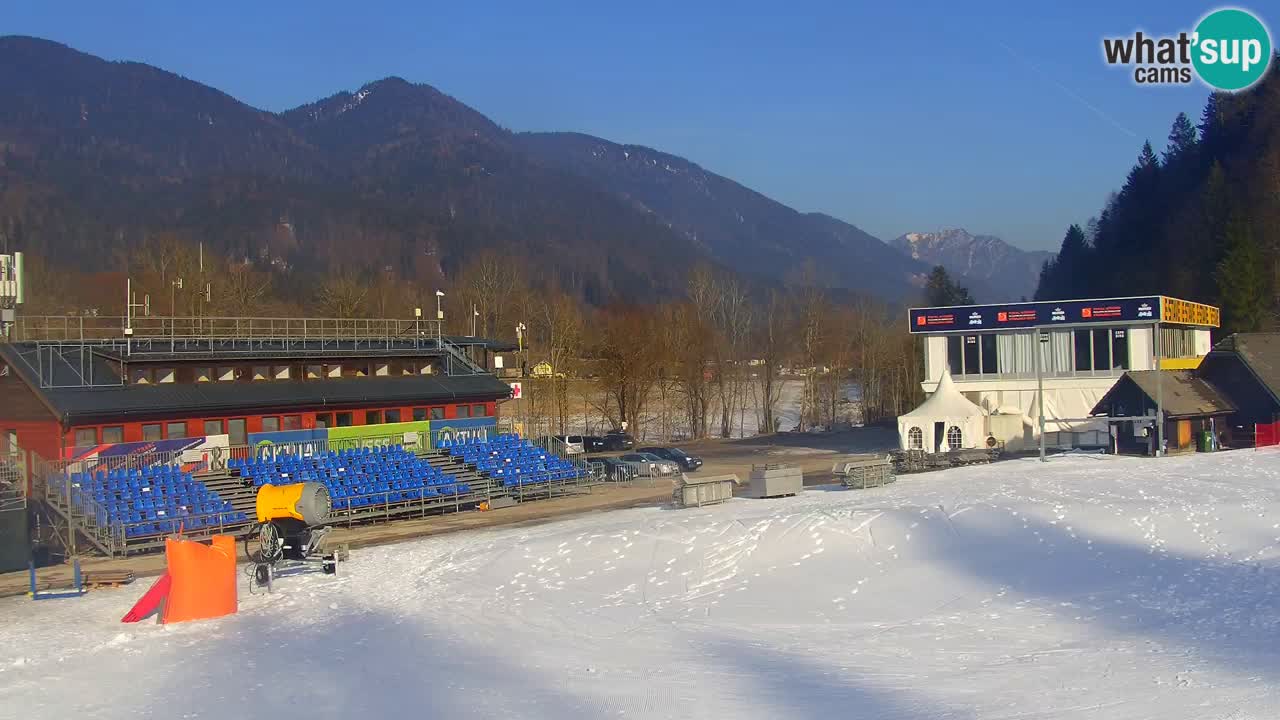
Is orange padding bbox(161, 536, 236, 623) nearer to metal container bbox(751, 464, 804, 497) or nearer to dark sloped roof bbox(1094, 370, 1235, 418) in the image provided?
metal container bbox(751, 464, 804, 497)

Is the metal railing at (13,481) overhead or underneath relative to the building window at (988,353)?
underneath

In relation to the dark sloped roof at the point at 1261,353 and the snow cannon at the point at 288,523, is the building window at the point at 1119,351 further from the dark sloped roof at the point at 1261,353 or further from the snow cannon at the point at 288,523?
the snow cannon at the point at 288,523

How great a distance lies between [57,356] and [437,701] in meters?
26.6

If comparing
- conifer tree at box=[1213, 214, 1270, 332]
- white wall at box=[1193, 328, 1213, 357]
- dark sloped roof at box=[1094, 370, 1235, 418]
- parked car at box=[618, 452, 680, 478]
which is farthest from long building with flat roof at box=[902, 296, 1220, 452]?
conifer tree at box=[1213, 214, 1270, 332]

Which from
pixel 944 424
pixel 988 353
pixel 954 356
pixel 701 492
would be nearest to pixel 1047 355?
pixel 988 353

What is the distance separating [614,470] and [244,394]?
632 inches

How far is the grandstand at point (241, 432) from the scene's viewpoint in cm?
3077

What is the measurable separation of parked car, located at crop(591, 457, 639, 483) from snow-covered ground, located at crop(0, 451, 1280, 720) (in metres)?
14.9

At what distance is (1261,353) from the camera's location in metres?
46.3

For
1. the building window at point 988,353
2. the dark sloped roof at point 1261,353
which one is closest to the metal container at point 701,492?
the dark sloped roof at point 1261,353

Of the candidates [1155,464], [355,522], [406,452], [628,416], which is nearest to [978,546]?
[1155,464]

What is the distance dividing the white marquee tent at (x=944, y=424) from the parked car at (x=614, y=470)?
1290 cm

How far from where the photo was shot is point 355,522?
3422 centimetres

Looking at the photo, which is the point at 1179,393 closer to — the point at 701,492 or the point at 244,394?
the point at 701,492
